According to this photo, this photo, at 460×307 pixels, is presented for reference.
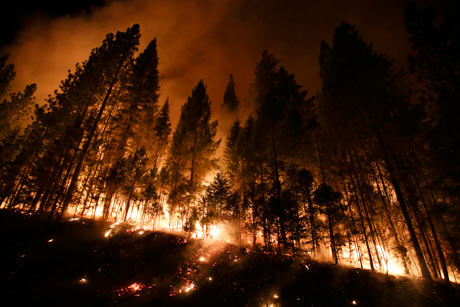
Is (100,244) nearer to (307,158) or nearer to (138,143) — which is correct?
(138,143)

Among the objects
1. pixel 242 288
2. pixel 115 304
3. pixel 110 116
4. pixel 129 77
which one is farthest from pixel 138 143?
pixel 242 288

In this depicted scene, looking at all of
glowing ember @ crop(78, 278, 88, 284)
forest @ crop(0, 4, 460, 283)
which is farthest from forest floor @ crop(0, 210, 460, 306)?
forest @ crop(0, 4, 460, 283)

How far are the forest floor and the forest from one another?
2006mm

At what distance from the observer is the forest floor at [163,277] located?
25.6 ft

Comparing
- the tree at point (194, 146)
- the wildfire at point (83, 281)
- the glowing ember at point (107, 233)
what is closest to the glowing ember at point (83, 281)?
the wildfire at point (83, 281)

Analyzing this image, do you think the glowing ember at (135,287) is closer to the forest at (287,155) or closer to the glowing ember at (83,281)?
the glowing ember at (83,281)

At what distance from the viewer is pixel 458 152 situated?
9.59 metres

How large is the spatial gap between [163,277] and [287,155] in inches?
557

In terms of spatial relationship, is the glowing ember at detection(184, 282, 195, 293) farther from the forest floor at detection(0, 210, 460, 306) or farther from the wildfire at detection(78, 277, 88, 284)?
the wildfire at detection(78, 277, 88, 284)

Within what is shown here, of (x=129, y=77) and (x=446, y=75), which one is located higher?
(x=129, y=77)

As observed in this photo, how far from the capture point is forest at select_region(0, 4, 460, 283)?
38.7ft

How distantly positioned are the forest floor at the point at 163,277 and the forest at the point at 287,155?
2.01 metres

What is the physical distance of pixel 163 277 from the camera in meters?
9.48

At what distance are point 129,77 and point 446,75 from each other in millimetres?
25280
